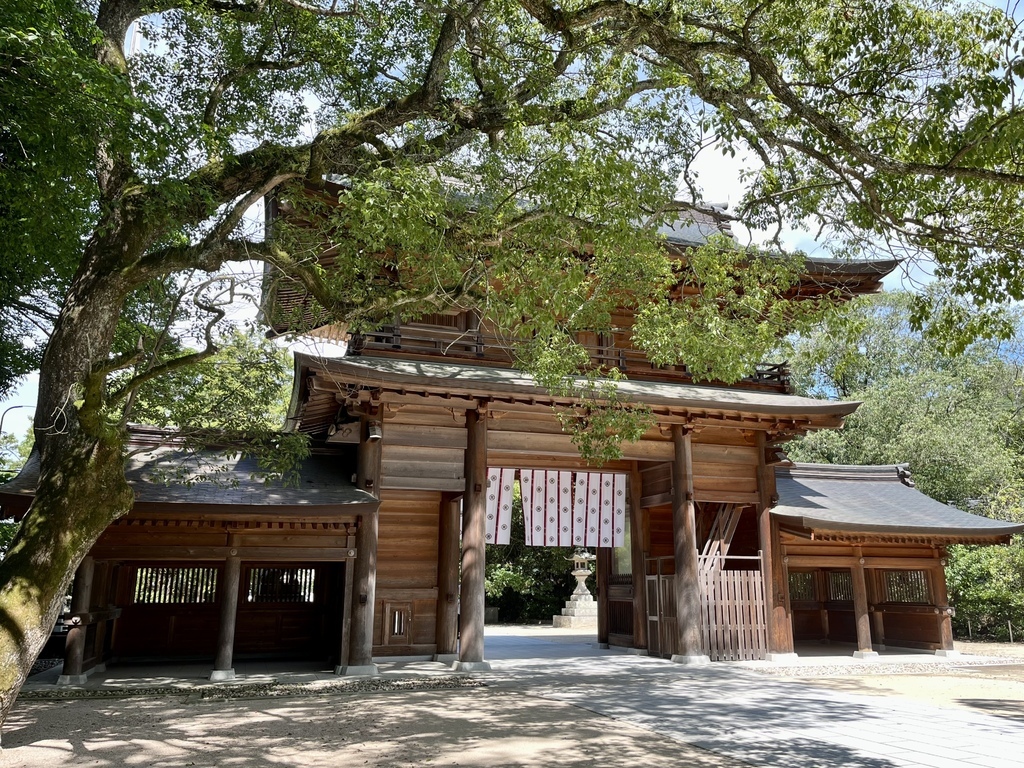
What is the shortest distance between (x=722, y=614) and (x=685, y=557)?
1299 millimetres

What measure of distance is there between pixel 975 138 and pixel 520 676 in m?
8.62

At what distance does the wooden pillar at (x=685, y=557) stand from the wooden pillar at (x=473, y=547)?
134 inches

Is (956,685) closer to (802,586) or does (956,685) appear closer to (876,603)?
(876,603)

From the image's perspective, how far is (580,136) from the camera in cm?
894

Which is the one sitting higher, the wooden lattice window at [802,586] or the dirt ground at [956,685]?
the wooden lattice window at [802,586]

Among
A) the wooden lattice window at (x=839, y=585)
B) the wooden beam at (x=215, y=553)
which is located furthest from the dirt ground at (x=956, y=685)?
the wooden beam at (x=215, y=553)

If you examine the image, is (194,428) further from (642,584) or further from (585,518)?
(642,584)

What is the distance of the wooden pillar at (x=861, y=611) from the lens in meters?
13.6

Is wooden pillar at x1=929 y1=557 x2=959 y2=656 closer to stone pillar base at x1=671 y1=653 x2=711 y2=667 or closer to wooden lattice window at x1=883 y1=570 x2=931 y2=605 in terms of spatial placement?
wooden lattice window at x1=883 y1=570 x2=931 y2=605

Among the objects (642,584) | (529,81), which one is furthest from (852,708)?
(529,81)

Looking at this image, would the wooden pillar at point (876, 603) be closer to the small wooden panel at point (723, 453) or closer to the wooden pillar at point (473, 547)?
the small wooden panel at point (723, 453)

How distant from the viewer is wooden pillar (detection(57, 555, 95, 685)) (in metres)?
9.55

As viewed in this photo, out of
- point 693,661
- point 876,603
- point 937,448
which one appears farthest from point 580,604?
point 937,448

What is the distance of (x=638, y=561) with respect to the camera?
13.9 m
